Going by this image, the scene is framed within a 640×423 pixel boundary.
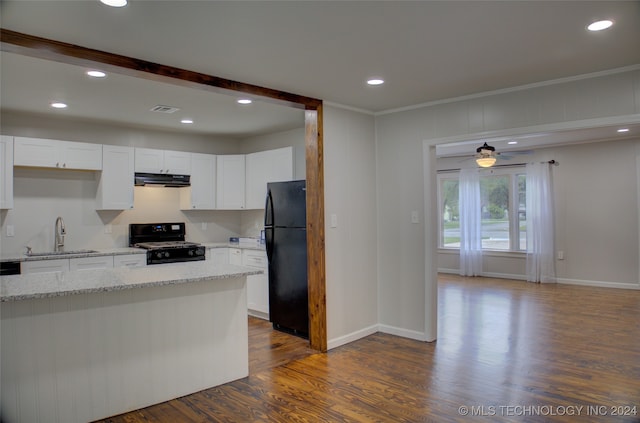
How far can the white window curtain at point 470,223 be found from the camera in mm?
8477

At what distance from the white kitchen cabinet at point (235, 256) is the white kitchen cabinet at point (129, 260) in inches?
44.5

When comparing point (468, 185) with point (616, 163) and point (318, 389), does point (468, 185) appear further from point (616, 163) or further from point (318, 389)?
point (318, 389)

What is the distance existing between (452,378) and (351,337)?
122cm

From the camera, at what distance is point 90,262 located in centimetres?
460

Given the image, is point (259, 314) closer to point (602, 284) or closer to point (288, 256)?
point (288, 256)

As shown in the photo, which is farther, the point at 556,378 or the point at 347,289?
the point at 347,289

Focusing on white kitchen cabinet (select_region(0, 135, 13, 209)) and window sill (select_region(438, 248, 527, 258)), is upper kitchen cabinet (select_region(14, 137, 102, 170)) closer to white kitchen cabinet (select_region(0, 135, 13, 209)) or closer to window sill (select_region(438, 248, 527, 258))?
white kitchen cabinet (select_region(0, 135, 13, 209))

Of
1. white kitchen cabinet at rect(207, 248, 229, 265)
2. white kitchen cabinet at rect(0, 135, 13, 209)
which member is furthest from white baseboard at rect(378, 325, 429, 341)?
white kitchen cabinet at rect(0, 135, 13, 209)

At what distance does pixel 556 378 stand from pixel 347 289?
1.91 m

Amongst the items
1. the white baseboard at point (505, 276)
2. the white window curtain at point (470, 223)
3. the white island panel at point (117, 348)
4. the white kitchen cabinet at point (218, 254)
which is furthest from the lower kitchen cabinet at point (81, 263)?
the white baseboard at point (505, 276)

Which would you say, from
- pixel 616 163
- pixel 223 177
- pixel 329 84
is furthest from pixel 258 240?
pixel 616 163

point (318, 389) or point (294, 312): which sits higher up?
point (294, 312)

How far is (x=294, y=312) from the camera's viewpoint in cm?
457

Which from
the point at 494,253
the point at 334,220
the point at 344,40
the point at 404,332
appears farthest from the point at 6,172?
the point at 494,253
